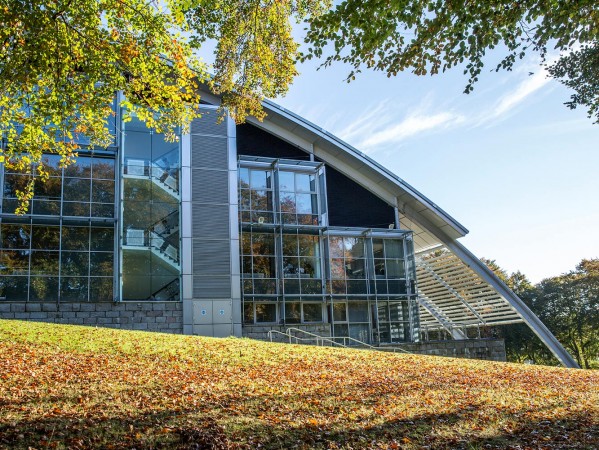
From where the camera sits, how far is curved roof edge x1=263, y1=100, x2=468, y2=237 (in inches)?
1021

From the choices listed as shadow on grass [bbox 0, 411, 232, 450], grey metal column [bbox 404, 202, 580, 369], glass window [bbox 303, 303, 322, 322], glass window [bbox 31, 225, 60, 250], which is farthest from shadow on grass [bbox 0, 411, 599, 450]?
grey metal column [bbox 404, 202, 580, 369]

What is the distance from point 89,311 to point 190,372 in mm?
11514

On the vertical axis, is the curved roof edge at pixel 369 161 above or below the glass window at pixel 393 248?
above

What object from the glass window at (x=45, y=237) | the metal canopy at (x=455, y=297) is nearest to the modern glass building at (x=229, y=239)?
the glass window at (x=45, y=237)

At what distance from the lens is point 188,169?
910 inches

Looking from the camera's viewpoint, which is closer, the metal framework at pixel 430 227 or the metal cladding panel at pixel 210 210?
the metal cladding panel at pixel 210 210

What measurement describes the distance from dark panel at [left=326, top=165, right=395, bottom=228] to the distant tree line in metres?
19.9

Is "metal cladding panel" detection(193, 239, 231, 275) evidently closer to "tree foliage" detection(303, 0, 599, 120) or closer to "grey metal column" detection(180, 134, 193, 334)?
"grey metal column" detection(180, 134, 193, 334)

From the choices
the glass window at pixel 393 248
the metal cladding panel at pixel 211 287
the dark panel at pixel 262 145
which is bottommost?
the metal cladding panel at pixel 211 287

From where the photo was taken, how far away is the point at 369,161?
27.5m

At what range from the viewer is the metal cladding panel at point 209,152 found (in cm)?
2347

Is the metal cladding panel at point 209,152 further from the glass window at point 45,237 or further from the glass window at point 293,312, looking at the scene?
the glass window at point 293,312

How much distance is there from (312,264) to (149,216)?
7.33 m

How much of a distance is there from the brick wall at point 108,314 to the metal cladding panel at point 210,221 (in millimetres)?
3021
